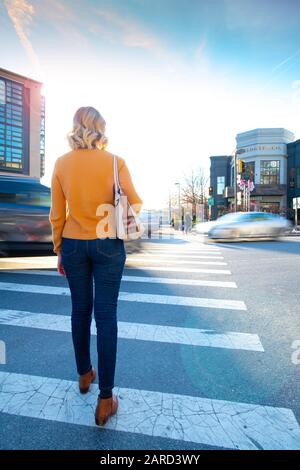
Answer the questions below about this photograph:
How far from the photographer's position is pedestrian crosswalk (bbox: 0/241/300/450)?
198 cm

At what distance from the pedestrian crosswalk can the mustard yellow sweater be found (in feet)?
4.31

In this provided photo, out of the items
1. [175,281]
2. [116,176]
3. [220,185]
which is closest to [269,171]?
[220,185]

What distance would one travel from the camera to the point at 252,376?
268cm

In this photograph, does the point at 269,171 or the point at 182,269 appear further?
the point at 269,171

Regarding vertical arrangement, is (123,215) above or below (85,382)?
above

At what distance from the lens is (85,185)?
2.00m

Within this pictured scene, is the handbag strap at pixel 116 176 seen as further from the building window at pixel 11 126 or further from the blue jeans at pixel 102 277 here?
the building window at pixel 11 126

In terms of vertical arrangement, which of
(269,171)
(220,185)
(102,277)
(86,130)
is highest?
(269,171)

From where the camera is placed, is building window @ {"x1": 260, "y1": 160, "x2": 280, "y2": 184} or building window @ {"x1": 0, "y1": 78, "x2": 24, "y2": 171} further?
building window @ {"x1": 260, "y1": 160, "x2": 280, "y2": 184}

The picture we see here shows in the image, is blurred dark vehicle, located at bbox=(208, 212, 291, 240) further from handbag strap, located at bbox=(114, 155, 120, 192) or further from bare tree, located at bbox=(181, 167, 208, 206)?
bare tree, located at bbox=(181, 167, 208, 206)

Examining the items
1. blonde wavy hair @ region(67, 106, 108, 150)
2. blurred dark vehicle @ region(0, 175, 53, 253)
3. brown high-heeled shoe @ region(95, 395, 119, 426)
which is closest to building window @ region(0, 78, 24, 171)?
blurred dark vehicle @ region(0, 175, 53, 253)

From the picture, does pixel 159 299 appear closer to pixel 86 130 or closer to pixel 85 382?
pixel 85 382

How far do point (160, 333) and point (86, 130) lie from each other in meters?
2.56
